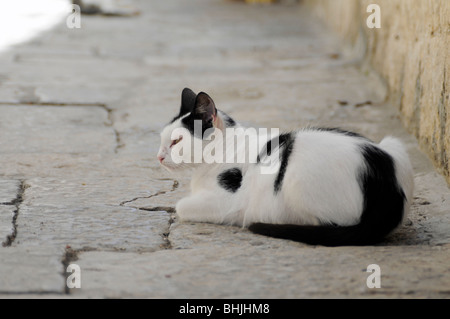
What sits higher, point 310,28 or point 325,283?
point 310,28

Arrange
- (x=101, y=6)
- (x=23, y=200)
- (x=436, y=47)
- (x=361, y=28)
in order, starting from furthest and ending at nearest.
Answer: (x=101, y=6), (x=361, y=28), (x=436, y=47), (x=23, y=200)

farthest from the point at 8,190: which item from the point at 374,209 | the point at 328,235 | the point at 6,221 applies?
the point at 374,209

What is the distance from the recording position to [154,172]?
382 cm

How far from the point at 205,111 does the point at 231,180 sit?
31 cm

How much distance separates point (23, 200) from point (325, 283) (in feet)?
5.21

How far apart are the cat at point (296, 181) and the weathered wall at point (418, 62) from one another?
2.97 feet

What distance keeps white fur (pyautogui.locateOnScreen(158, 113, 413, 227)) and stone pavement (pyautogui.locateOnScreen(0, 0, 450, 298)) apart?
9cm

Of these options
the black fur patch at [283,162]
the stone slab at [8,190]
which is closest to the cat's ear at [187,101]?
the black fur patch at [283,162]

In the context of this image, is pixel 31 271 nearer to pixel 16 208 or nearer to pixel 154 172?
pixel 16 208
